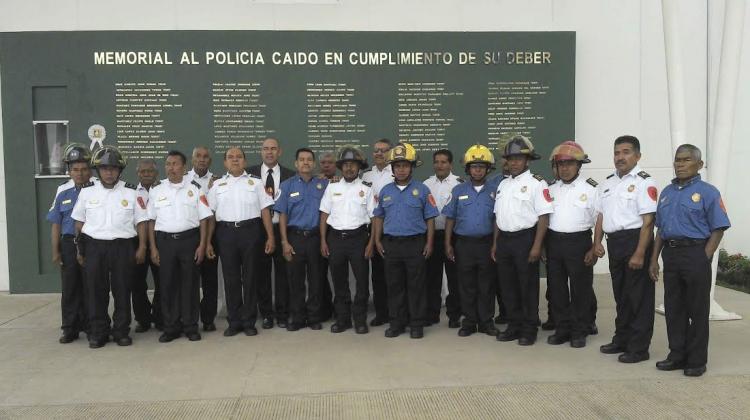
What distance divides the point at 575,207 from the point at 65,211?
443cm

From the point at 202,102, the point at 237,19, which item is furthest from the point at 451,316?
the point at 237,19

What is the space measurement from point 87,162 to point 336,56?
3.47 metres

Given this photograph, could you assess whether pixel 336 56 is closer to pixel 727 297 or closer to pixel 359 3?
pixel 359 3

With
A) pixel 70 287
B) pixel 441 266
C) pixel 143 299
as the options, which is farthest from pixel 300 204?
pixel 70 287

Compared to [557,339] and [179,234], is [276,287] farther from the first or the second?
[557,339]

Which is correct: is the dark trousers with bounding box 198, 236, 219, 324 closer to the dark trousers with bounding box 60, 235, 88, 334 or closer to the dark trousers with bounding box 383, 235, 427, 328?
the dark trousers with bounding box 60, 235, 88, 334

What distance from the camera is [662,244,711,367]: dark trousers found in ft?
12.8

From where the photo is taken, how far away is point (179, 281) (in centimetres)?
514

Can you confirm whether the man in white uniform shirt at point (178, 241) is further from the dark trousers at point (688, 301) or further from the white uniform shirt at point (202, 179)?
the dark trousers at point (688, 301)

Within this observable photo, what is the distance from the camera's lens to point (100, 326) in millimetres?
4941

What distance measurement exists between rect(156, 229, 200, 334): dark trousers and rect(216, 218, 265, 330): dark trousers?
25 cm

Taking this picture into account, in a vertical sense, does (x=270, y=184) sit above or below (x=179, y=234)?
above

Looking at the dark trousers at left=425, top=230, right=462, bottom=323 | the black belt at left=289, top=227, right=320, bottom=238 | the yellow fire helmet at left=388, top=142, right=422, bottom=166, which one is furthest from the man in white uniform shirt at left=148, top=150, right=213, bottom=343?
the dark trousers at left=425, top=230, right=462, bottom=323

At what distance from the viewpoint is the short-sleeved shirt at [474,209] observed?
5047mm
